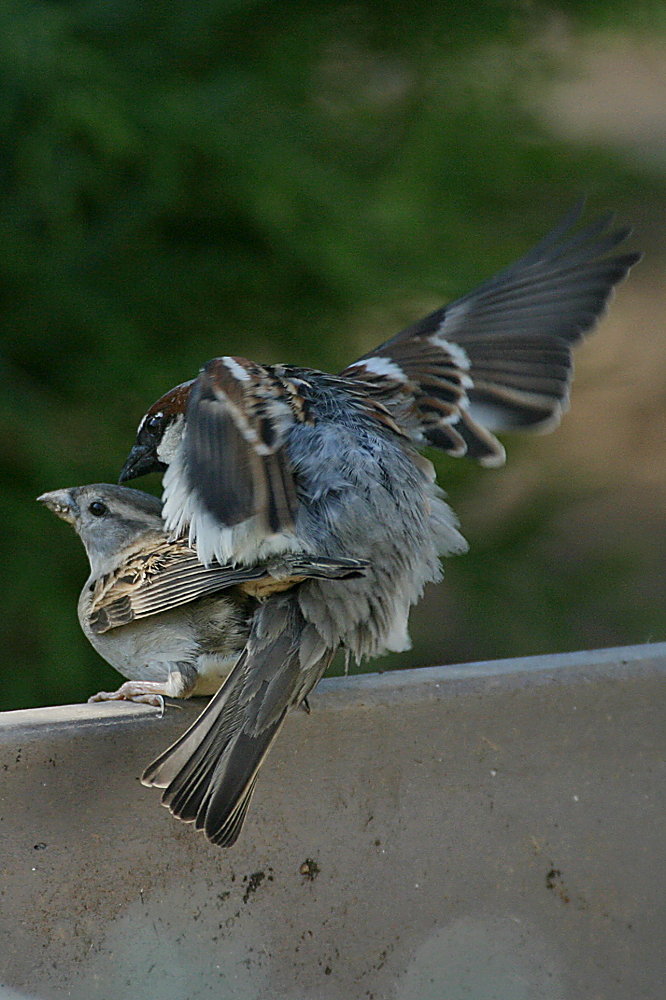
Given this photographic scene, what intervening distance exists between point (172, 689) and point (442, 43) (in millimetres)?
1878

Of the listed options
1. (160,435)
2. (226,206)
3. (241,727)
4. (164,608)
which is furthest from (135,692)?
(226,206)

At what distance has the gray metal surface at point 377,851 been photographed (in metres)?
1.80

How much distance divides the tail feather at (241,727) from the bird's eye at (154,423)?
1.53ft

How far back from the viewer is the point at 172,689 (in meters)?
2.13

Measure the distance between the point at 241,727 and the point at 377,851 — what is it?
0.31m

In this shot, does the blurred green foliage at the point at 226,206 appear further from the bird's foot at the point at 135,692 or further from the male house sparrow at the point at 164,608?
the bird's foot at the point at 135,692

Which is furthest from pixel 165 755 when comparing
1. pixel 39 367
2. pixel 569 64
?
pixel 569 64

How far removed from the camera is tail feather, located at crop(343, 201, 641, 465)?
2549mm

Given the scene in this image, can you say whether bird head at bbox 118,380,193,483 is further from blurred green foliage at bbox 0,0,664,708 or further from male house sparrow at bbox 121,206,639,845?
blurred green foliage at bbox 0,0,664,708

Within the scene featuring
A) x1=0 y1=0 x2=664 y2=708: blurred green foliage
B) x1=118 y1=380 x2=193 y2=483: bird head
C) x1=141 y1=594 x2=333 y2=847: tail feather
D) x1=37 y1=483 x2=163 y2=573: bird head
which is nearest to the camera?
x1=141 y1=594 x2=333 y2=847: tail feather

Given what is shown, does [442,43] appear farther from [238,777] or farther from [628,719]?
[238,777]

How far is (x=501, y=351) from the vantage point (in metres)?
2.85

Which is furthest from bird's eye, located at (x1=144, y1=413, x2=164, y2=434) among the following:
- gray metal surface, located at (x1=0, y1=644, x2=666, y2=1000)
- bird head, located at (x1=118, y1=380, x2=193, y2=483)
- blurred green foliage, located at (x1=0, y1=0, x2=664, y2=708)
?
blurred green foliage, located at (x1=0, y1=0, x2=664, y2=708)

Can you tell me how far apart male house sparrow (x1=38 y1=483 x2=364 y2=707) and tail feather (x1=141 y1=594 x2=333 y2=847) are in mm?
82
